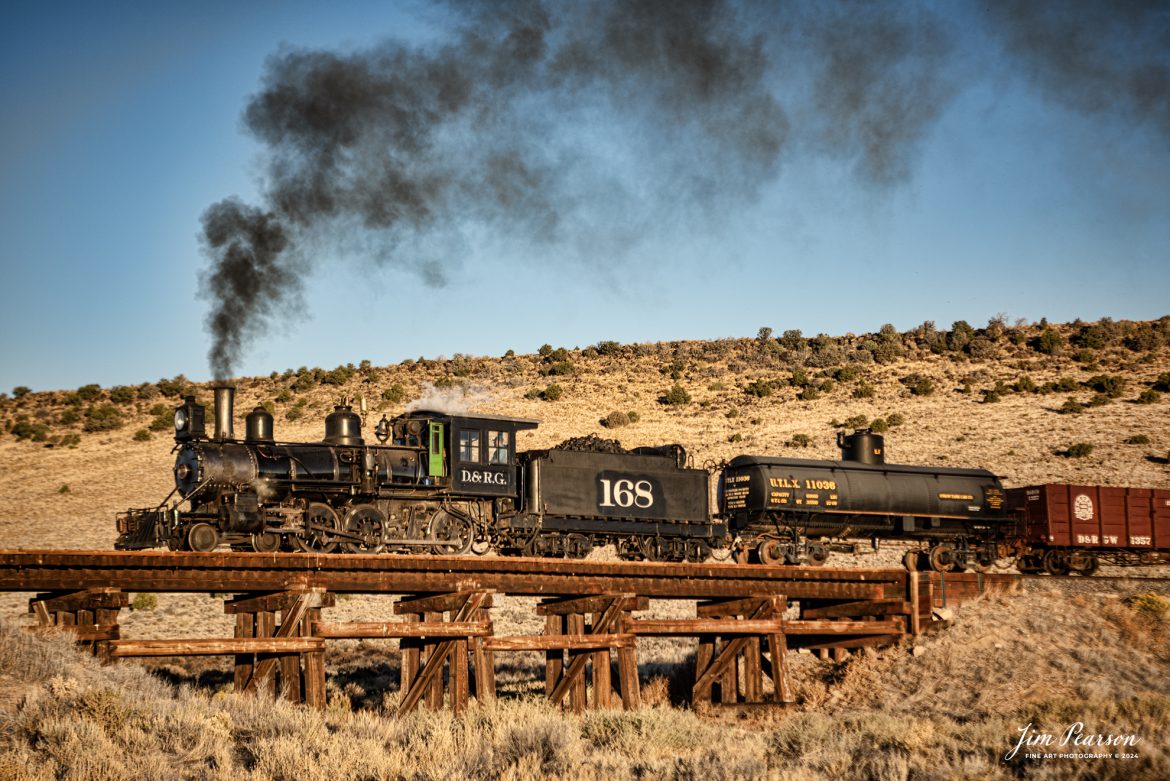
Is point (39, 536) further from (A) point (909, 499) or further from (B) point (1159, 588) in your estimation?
(B) point (1159, 588)

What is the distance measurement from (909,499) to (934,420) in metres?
29.1

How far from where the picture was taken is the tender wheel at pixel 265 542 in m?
20.6

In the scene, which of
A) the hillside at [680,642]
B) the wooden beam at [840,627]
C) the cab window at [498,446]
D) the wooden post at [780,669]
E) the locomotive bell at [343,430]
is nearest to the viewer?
the hillside at [680,642]

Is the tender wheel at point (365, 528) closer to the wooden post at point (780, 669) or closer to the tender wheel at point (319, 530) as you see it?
the tender wheel at point (319, 530)

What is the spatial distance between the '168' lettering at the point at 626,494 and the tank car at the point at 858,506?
9.41 feet

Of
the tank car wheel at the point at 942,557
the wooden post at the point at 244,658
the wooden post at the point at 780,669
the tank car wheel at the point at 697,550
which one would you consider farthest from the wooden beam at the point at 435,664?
the tank car wheel at the point at 942,557

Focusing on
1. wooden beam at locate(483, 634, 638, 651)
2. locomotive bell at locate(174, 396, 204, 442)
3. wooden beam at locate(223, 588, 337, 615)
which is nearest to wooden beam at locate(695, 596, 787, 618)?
wooden beam at locate(483, 634, 638, 651)

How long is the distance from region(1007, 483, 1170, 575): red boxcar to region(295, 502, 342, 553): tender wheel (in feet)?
61.2

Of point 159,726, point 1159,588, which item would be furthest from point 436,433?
point 1159,588

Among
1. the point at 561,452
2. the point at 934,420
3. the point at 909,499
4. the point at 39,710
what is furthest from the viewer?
the point at 934,420

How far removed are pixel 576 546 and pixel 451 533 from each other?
10.5 feet

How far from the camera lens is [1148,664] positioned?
1981 centimetres

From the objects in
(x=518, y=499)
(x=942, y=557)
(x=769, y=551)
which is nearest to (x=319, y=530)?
(x=518, y=499)

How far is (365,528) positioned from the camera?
22.1m
